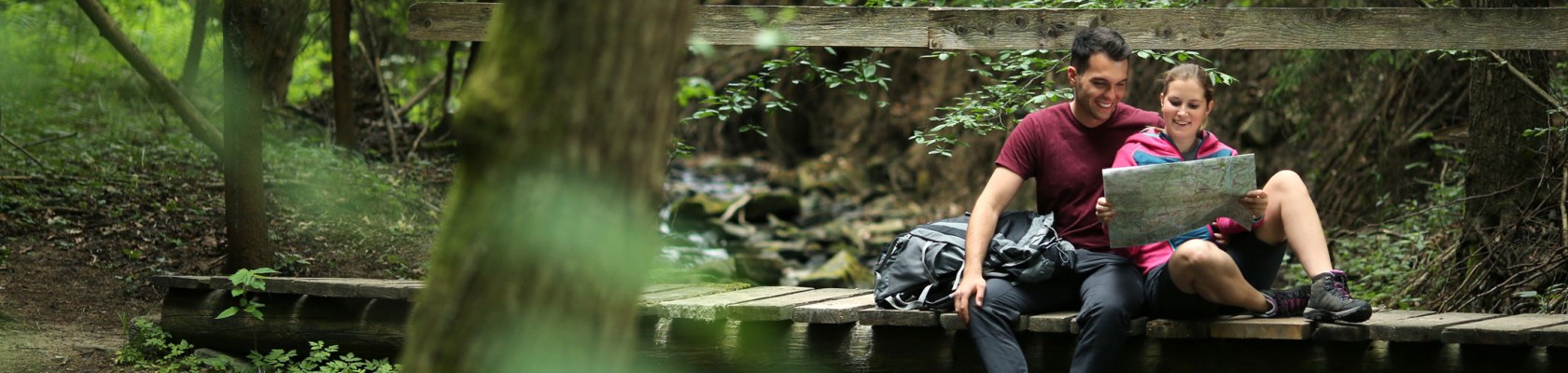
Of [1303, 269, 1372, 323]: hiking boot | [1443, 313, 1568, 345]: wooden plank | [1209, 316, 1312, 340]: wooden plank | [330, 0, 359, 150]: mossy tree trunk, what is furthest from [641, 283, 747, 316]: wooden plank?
[330, 0, 359, 150]: mossy tree trunk

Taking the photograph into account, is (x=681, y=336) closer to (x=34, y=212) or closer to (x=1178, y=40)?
(x=1178, y=40)

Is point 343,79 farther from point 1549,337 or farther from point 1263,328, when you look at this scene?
point 1549,337

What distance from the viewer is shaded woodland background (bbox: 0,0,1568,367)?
5.85m

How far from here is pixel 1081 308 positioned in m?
4.09

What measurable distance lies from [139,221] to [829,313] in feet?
16.4

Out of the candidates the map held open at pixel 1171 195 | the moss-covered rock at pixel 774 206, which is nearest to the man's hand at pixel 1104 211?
the map held open at pixel 1171 195

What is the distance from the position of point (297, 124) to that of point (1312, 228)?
839 centimetres

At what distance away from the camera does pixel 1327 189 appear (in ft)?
29.4

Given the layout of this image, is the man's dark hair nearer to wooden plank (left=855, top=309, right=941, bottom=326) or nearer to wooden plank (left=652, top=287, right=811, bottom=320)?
wooden plank (left=855, top=309, right=941, bottom=326)

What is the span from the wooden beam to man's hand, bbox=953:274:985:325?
1174 millimetres

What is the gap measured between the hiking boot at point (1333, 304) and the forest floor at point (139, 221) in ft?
15.3

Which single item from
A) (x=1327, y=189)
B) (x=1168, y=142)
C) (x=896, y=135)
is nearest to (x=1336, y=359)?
(x=1168, y=142)

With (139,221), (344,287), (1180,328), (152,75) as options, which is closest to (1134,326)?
(1180,328)

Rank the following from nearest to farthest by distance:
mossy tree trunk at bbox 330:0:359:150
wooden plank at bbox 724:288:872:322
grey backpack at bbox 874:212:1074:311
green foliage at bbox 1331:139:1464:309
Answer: grey backpack at bbox 874:212:1074:311
wooden plank at bbox 724:288:872:322
green foliage at bbox 1331:139:1464:309
mossy tree trunk at bbox 330:0:359:150
